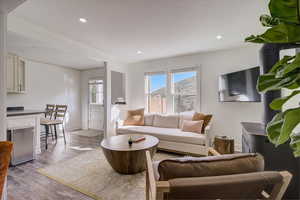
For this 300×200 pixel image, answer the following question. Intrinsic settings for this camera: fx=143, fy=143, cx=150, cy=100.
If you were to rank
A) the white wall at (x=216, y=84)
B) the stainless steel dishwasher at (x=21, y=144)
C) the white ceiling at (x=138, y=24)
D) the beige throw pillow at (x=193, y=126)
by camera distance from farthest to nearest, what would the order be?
the white wall at (x=216, y=84), the beige throw pillow at (x=193, y=126), the stainless steel dishwasher at (x=21, y=144), the white ceiling at (x=138, y=24)

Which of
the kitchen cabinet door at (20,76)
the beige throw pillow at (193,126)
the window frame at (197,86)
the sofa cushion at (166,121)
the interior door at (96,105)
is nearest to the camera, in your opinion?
the beige throw pillow at (193,126)

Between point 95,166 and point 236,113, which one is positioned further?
point 236,113

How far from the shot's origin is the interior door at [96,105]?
5.64 metres

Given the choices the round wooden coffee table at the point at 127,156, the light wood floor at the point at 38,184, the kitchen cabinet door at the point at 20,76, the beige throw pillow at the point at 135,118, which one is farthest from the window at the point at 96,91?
the round wooden coffee table at the point at 127,156

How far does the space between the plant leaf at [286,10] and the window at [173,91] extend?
3747mm

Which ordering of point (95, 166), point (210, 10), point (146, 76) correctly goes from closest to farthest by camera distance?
point (210, 10), point (95, 166), point (146, 76)

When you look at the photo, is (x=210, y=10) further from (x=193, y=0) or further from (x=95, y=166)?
(x=95, y=166)

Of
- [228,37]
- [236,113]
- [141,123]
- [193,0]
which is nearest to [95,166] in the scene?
[141,123]

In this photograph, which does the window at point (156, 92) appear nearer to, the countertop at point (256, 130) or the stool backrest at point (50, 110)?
the countertop at point (256, 130)

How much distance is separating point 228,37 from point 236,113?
1.83 metres

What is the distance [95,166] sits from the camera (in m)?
2.62

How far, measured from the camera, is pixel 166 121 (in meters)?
4.03

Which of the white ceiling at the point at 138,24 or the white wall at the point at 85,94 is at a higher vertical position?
the white ceiling at the point at 138,24

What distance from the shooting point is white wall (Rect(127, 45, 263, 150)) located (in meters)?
3.44
